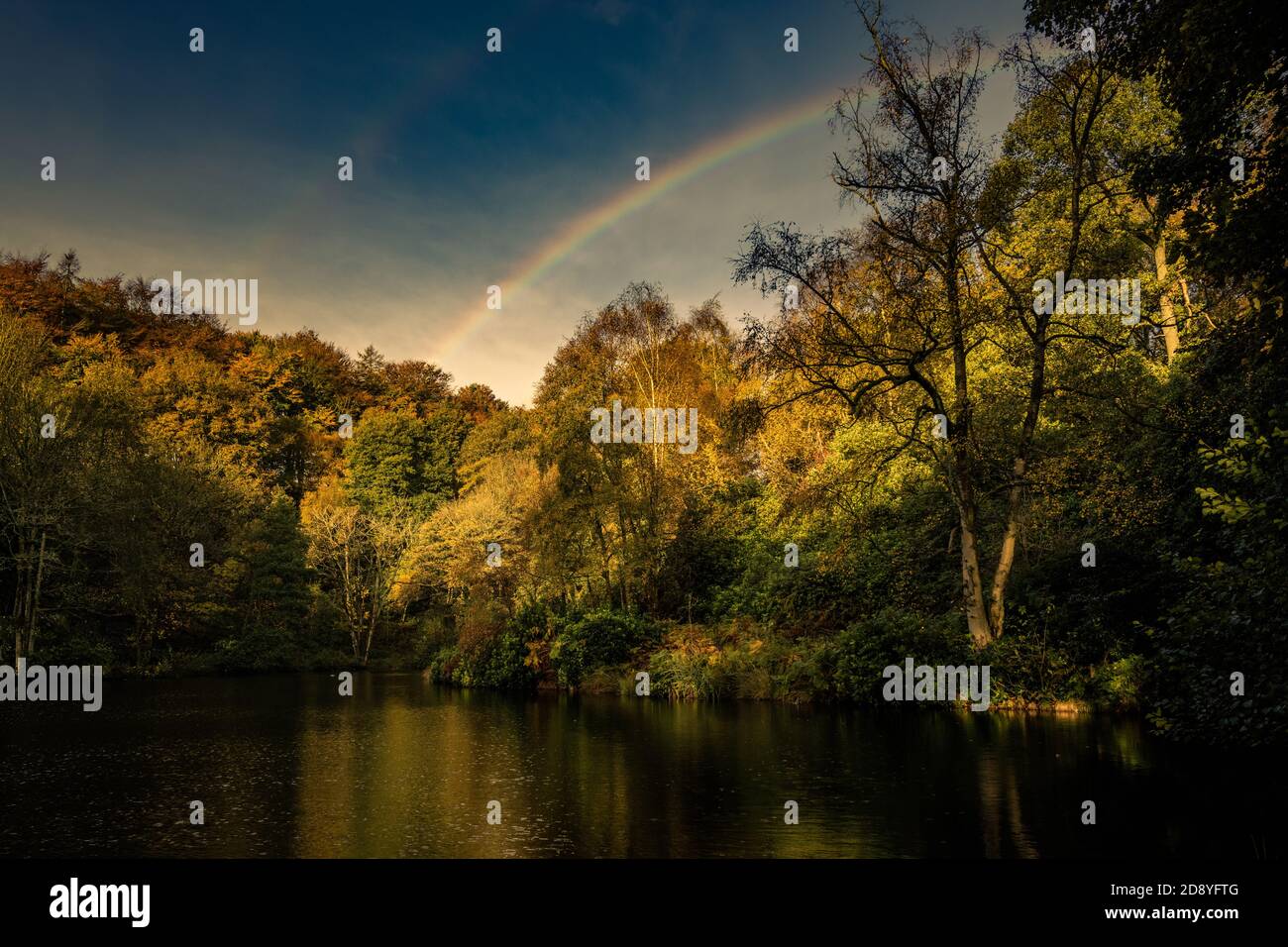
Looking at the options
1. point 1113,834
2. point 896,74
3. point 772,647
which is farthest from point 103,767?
point 896,74

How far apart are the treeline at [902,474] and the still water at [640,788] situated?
2108 millimetres

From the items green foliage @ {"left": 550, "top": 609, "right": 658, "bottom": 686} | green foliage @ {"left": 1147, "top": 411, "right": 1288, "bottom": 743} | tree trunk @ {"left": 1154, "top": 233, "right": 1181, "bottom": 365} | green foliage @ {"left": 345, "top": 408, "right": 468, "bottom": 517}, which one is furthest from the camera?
green foliage @ {"left": 345, "top": 408, "right": 468, "bottom": 517}

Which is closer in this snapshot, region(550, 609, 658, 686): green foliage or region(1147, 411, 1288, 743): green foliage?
region(1147, 411, 1288, 743): green foliage

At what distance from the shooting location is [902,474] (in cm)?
2588

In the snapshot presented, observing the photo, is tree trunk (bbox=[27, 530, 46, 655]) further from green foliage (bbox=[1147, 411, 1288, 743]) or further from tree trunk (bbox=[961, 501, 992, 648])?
green foliage (bbox=[1147, 411, 1288, 743])

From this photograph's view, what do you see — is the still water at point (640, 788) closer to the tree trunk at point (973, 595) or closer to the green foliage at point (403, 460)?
the tree trunk at point (973, 595)

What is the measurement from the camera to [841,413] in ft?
104

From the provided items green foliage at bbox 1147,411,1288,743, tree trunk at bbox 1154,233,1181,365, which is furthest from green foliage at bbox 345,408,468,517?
green foliage at bbox 1147,411,1288,743

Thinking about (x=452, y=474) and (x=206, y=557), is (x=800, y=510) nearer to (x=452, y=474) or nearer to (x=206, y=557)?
(x=206, y=557)

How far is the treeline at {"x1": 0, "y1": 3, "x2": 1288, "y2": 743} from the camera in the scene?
11.9 meters

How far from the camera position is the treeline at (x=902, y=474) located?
39.1 feet

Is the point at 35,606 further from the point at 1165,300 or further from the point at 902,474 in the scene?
the point at 1165,300

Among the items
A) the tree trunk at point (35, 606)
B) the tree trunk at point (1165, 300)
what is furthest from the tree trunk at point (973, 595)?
the tree trunk at point (35, 606)

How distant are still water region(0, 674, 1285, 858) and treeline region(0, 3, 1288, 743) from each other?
2.11m
